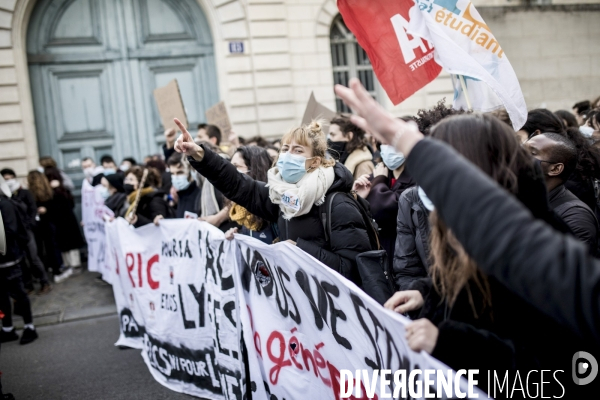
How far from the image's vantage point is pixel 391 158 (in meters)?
3.90

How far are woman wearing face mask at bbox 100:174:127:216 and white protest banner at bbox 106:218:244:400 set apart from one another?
1.73 meters

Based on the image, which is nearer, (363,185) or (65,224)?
(363,185)

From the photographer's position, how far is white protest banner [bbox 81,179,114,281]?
30.2 feet

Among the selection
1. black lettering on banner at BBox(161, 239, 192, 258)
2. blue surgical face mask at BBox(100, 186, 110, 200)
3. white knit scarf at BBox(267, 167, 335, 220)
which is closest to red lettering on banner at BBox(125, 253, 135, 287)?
black lettering on banner at BBox(161, 239, 192, 258)

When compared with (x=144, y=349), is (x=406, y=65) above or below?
above

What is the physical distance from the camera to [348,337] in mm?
2500

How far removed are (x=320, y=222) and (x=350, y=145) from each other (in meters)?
2.12

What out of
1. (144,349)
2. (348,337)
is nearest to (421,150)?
(348,337)

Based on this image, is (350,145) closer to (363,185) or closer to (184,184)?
(363,185)

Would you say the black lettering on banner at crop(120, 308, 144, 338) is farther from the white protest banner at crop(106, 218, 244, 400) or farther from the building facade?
the building facade

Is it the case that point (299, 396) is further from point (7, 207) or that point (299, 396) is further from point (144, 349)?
point (7, 207)

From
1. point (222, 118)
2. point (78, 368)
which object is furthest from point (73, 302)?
point (222, 118)

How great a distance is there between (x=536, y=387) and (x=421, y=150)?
0.82 m

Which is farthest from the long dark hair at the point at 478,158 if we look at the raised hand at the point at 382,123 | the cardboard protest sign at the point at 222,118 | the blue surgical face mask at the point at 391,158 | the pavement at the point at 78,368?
the cardboard protest sign at the point at 222,118
